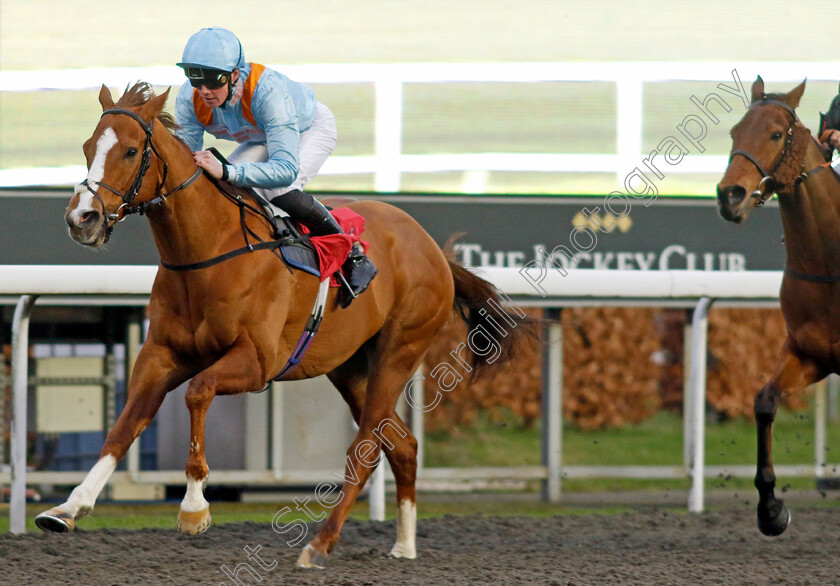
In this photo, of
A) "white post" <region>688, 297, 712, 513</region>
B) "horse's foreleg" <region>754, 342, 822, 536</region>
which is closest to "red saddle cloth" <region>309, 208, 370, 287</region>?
"horse's foreleg" <region>754, 342, 822, 536</region>

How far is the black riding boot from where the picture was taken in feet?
11.6

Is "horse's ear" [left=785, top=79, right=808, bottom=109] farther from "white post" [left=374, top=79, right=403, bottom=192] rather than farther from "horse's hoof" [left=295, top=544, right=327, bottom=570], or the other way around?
"white post" [left=374, top=79, right=403, bottom=192]

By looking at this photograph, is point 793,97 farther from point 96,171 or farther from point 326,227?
point 96,171

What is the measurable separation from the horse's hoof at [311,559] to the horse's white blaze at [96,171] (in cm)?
152

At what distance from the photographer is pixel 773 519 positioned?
12.8 feet

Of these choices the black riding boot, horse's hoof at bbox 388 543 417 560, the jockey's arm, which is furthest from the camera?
horse's hoof at bbox 388 543 417 560

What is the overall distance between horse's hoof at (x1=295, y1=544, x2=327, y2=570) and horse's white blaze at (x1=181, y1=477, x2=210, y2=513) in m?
0.84

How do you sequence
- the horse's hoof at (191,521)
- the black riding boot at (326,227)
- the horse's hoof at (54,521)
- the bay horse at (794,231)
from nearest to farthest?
the horse's hoof at (54,521) → the horse's hoof at (191,521) → the black riding boot at (326,227) → the bay horse at (794,231)

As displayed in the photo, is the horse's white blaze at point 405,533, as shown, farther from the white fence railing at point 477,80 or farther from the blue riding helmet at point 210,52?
the white fence railing at point 477,80

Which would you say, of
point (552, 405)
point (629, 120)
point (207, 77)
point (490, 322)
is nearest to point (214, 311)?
point (207, 77)

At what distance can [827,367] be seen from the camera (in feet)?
12.8


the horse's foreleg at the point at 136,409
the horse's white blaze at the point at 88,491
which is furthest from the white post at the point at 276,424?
the horse's white blaze at the point at 88,491

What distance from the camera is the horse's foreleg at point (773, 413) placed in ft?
12.8

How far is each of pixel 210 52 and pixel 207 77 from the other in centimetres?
9
